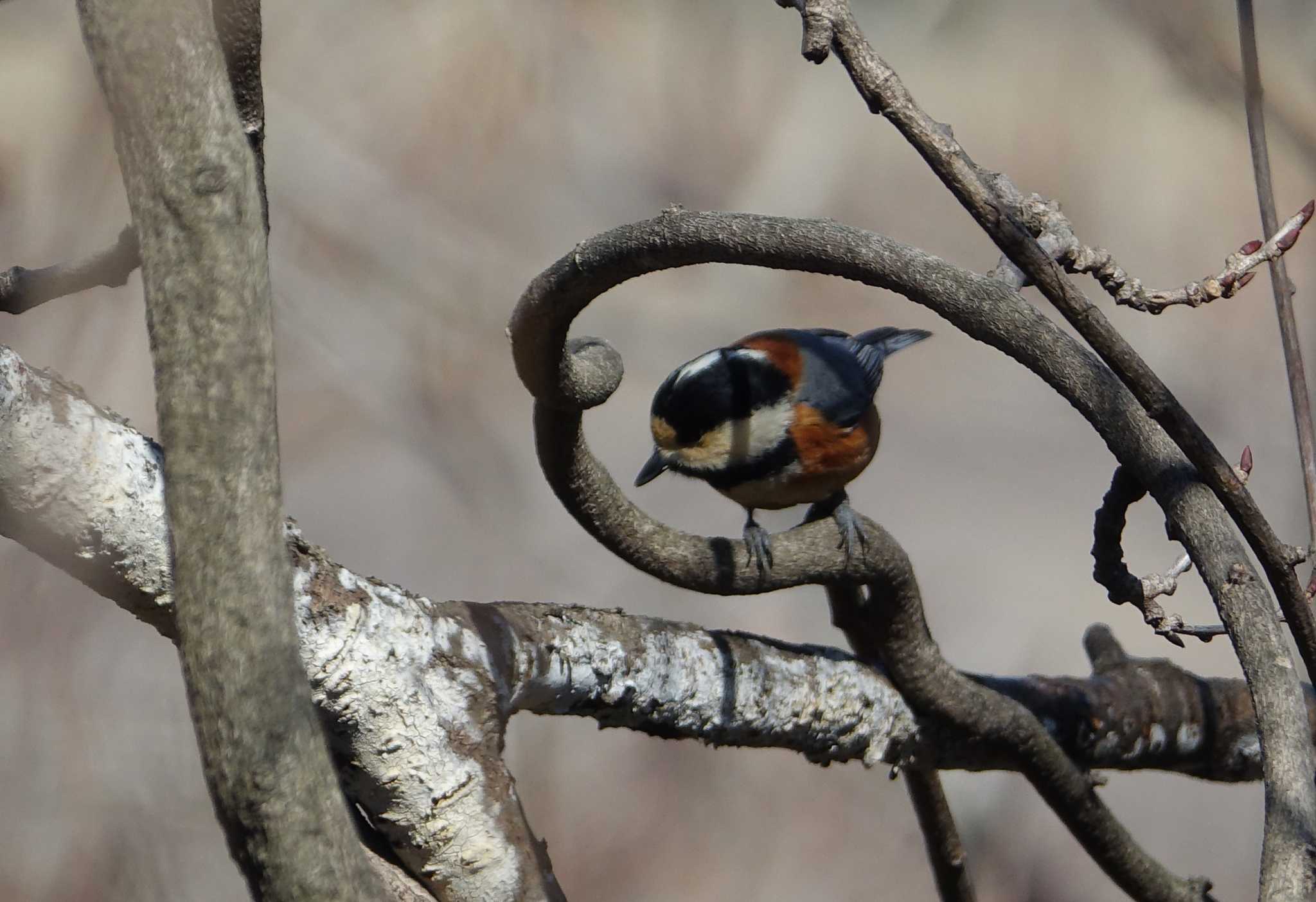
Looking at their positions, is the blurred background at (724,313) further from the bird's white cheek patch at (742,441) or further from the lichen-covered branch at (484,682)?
the lichen-covered branch at (484,682)

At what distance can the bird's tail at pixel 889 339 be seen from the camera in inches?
108

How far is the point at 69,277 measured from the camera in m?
1.32

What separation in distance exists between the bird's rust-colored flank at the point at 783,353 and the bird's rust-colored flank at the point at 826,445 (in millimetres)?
86

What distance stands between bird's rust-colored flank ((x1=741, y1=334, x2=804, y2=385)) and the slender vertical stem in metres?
1.10

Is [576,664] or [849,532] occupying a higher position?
[849,532]

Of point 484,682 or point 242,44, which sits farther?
point 484,682

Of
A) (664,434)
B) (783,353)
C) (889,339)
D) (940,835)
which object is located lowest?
(940,835)

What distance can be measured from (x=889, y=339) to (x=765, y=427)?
629 mm

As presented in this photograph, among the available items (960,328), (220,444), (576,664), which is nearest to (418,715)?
(576,664)

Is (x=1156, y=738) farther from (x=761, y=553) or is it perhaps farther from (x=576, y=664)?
(x=576, y=664)

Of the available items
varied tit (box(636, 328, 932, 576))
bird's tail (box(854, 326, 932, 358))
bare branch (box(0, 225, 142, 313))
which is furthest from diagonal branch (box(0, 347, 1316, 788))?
bird's tail (box(854, 326, 932, 358))

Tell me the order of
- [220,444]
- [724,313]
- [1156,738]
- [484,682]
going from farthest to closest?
[724,313] → [1156,738] → [484,682] → [220,444]

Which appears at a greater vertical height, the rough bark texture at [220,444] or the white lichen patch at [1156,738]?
the white lichen patch at [1156,738]

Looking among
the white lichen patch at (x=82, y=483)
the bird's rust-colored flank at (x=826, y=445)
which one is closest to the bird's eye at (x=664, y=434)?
the bird's rust-colored flank at (x=826, y=445)
